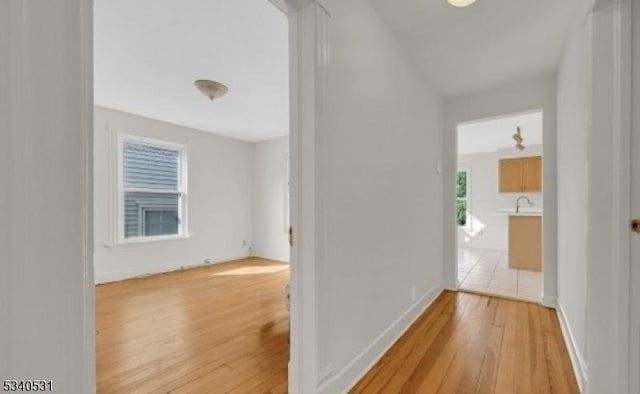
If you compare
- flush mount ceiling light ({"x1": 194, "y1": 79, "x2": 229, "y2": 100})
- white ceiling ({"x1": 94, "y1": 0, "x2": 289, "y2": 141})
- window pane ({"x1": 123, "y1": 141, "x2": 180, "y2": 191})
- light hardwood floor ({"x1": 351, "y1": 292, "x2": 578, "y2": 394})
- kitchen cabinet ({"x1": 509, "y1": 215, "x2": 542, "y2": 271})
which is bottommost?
light hardwood floor ({"x1": 351, "y1": 292, "x2": 578, "y2": 394})

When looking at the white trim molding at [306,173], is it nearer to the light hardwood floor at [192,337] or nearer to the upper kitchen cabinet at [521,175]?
the light hardwood floor at [192,337]

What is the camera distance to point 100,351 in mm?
2033

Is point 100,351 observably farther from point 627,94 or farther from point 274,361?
point 627,94

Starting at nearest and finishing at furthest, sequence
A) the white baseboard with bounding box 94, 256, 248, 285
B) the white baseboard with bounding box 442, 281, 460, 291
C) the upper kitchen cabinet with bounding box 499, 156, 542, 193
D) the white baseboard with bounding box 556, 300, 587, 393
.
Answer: the white baseboard with bounding box 556, 300, 587, 393 < the white baseboard with bounding box 442, 281, 460, 291 < the white baseboard with bounding box 94, 256, 248, 285 < the upper kitchen cabinet with bounding box 499, 156, 542, 193

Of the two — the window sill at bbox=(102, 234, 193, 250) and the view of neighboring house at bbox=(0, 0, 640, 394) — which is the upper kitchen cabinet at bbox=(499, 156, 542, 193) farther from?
the window sill at bbox=(102, 234, 193, 250)

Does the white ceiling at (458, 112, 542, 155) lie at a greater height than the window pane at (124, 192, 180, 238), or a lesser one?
greater

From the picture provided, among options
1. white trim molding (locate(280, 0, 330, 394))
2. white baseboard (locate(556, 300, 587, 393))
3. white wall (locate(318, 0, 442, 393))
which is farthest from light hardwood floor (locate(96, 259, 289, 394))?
white baseboard (locate(556, 300, 587, 393))

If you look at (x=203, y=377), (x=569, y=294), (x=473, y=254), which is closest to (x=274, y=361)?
(x=203, y=377)

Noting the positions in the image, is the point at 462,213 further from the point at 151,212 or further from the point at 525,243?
the point at 151,212

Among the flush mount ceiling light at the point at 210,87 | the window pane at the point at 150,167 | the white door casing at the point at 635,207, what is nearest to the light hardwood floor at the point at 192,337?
the window pane at the point at 150,167

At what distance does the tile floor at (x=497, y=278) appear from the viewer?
3.30 metres

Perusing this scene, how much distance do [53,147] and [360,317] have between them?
165 cm

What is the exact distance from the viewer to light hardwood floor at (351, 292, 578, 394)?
164 cm

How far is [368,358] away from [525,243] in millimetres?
4135
